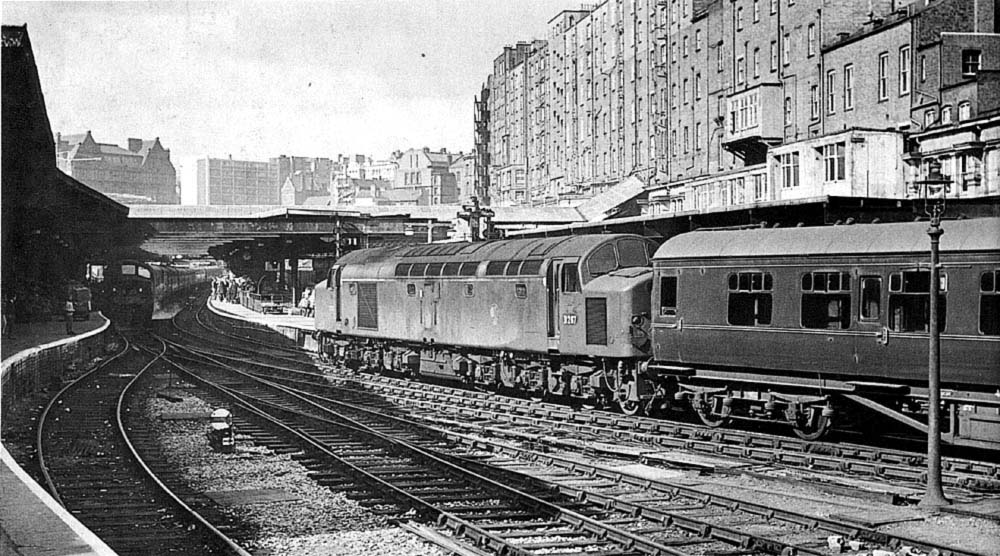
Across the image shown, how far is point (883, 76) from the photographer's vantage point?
4666 centimetres

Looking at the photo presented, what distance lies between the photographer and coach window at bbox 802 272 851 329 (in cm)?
1625

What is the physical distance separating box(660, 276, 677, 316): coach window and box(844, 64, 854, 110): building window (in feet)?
110

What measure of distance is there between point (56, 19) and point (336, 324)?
64.7 feet

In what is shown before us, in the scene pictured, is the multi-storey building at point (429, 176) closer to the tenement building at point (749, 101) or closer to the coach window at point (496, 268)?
the tenement building at point (749, 101)

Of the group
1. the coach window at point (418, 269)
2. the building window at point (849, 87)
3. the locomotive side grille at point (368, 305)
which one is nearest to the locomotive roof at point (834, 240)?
the coach window at point (418, 269)

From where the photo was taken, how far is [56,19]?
46.4 feet

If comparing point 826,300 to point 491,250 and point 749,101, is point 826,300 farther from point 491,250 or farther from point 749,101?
point 749,101

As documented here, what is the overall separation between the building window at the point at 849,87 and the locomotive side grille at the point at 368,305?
29402 millimetres

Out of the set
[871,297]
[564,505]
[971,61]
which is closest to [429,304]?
[871,297]

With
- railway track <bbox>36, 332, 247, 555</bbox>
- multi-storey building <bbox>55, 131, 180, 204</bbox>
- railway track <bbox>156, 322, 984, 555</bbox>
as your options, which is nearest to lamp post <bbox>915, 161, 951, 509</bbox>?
railway track <bbox>156, 322, 984, 555</bbox>

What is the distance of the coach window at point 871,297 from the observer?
1576 centimetres

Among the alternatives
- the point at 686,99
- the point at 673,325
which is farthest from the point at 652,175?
the point at 673,325

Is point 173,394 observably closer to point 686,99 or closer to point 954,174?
point 954,174

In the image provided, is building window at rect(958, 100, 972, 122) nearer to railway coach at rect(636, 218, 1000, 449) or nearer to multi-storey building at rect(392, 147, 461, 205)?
railway coach at rect(636, 218, 1000, 449)
